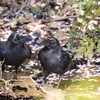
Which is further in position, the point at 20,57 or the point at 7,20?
the point at 7,20

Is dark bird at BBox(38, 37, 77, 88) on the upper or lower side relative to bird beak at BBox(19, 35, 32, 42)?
lower

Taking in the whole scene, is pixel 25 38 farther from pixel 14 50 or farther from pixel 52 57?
pixel 52 57

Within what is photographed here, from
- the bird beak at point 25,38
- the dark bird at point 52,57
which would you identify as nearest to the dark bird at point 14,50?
the bird beak at point 25,38

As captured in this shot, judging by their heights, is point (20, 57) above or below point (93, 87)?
above

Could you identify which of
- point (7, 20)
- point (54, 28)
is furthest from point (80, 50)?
point (7, 20)

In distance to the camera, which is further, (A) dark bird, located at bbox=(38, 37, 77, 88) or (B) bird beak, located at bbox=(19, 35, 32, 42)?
(A) dark bird, located at bbox=(38, 37, 77, 88)

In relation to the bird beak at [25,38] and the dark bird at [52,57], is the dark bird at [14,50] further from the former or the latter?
the dark bird at [52,57]

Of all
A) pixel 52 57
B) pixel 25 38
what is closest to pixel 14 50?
pixel 25 38

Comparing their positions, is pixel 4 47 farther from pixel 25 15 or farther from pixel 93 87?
pixel 25 15

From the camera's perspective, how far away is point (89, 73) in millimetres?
5152

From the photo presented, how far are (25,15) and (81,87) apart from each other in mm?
3726

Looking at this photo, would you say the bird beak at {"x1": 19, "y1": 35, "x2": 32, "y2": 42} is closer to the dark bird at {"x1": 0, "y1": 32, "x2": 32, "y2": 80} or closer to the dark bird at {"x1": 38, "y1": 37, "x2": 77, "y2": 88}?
the dark bird at {"x1": 0, "y1": 32, "x2": 32, "y2": 80}

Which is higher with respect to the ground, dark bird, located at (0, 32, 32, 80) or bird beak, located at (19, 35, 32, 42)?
bird beak, located at (19, 35, 32, 42)

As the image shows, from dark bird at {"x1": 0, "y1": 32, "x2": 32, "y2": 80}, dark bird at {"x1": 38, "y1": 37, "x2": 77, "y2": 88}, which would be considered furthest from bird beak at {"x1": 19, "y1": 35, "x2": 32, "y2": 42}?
dark bird at {"x1": 38, "y1": 37, "x2": 77, "y2": 88}
